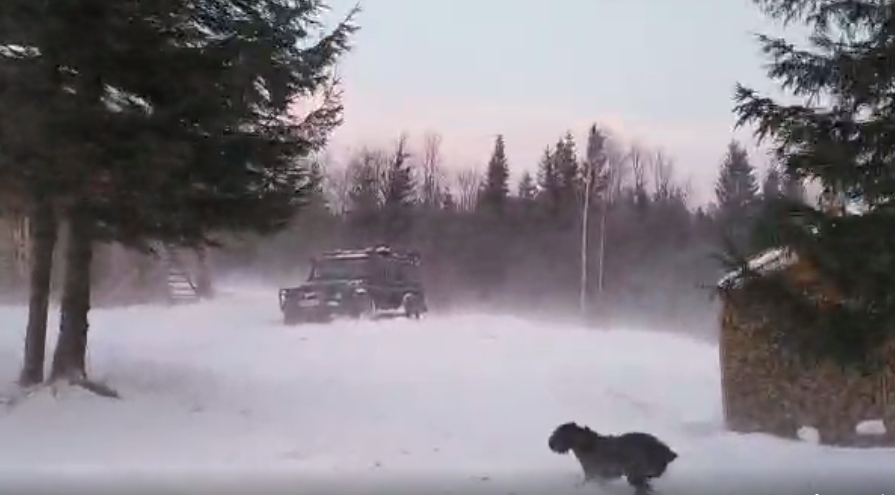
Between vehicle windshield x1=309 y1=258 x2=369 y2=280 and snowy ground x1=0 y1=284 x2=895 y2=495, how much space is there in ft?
12.7

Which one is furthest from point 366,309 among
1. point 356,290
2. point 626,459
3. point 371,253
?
point 626,459

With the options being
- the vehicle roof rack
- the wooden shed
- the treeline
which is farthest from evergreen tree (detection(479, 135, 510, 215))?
the wooden shed

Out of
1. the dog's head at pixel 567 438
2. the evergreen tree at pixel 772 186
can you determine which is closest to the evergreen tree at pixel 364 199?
the evergreen tree at pixel 772 186

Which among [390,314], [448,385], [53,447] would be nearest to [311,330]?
[390,314]

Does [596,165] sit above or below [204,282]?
above

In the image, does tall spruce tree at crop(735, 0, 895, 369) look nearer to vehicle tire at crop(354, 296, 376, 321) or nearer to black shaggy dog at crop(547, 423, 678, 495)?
black shaggy dog at crop(547, 423, 678, 495)

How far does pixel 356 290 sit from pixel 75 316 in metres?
11.8

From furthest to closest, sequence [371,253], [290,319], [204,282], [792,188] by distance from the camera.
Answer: [204,282]
[371,253]
[290,319]
[792,188]

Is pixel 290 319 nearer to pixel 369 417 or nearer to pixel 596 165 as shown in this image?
pixel 369 417

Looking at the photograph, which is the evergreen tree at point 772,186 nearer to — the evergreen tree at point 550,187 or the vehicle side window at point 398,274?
the vehicle side window at point 398,274

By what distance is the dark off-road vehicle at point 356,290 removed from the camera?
74.1 ft

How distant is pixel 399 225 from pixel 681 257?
29.6ft

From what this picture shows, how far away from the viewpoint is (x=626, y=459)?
26.0ft

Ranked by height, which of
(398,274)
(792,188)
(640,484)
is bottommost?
(640,484)
